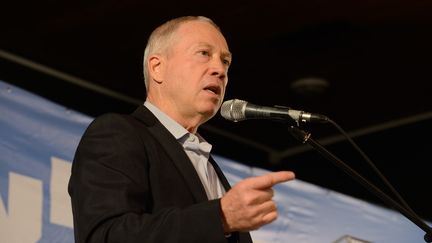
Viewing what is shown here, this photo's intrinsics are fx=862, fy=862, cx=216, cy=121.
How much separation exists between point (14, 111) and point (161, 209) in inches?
35.4

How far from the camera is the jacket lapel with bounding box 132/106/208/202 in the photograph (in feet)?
6.00

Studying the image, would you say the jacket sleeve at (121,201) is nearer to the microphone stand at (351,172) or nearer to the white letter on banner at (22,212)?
the microphone stand at (351,172)

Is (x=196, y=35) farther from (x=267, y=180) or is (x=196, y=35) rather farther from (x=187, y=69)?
(x=267, y=180)

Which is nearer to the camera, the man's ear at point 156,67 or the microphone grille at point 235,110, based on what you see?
the microphone grille at point 235,110

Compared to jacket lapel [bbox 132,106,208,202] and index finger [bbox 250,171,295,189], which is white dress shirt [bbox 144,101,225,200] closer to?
jacket lapel [bbox 132,106,208,202]

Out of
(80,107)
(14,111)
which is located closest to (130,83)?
(80,107)

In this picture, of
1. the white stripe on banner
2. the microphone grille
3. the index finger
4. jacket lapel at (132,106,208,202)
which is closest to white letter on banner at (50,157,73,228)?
the white stripe on banner

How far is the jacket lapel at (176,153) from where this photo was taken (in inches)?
72.0

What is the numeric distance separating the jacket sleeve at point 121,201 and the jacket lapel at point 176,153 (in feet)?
0.24

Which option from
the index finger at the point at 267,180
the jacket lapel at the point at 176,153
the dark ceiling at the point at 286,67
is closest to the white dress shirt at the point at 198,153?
the jacket lapel at the point at 176,153

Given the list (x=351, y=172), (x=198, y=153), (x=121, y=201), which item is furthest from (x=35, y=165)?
(x=351, y=172)

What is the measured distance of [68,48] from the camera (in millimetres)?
4445

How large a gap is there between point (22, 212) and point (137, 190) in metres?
0.70

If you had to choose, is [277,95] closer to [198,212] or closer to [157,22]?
[157,22]
